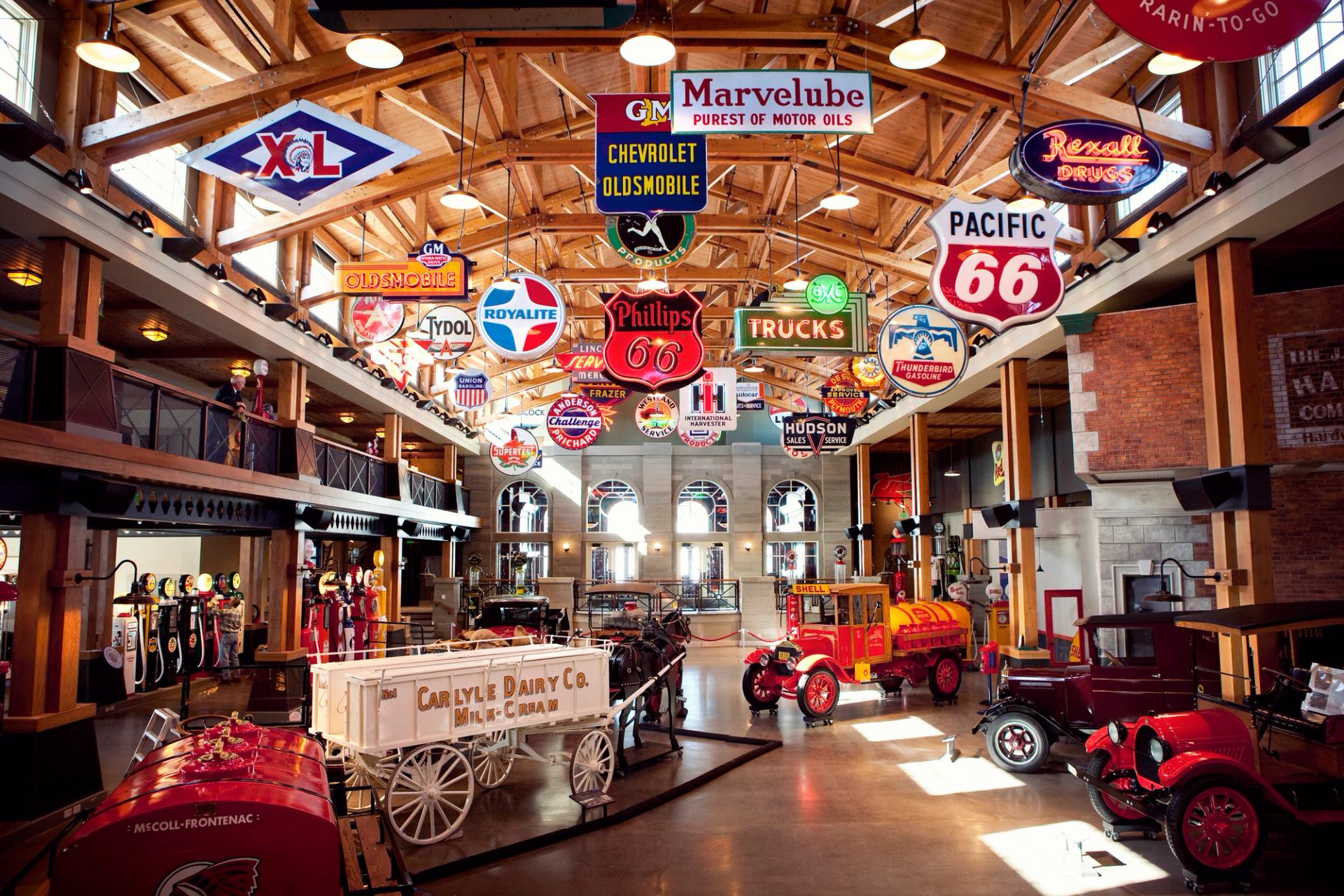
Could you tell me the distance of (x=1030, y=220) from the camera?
9.36 meters

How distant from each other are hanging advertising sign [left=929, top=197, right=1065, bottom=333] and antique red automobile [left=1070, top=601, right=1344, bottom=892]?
3635 mm

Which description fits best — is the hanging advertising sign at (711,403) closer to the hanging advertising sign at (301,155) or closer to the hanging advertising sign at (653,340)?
the hanging advertising sign at (653,340)

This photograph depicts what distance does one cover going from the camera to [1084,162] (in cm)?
766

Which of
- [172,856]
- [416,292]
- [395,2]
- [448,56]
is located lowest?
[172,856]

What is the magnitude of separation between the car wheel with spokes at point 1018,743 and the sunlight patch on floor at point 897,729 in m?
1.96

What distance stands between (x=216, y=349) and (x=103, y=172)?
19.6ft

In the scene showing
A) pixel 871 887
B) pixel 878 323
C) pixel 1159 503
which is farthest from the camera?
pixel 878 323

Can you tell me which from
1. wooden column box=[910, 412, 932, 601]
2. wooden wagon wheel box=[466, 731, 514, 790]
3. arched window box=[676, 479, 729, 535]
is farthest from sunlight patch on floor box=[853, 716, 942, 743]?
arched window box=[676, 479, 729, 535]

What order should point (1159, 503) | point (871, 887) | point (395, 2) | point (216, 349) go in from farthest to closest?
point (216, 349)
point (1159, 503)
point (871, 887)
point (395, 2)

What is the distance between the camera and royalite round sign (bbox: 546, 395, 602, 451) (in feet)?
67.8

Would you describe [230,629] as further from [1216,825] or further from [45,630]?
[1216,825]

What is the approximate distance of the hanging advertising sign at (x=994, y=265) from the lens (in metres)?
9.02

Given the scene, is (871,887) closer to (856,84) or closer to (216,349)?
(856,84)

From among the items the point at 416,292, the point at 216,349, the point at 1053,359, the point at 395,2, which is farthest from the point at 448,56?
the point at 1053,359
